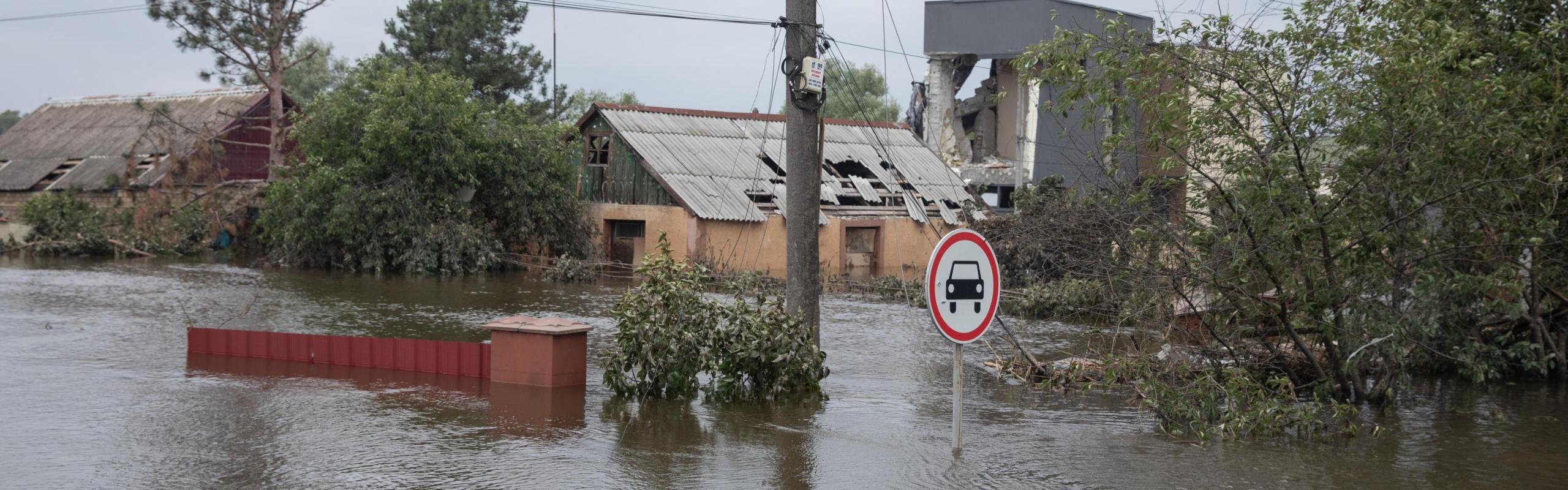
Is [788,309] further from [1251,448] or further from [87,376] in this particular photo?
[87,376]

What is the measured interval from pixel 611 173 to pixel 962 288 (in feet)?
80.4

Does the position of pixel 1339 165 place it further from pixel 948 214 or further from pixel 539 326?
pixel 948 214

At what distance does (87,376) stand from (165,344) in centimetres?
261

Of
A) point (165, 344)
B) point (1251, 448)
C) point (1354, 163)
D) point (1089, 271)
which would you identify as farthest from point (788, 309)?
point (165, 344)

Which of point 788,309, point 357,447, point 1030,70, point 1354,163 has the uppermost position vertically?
point 1030,70

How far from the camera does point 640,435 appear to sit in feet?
28.9

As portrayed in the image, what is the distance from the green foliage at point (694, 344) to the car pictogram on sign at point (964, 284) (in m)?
2.81

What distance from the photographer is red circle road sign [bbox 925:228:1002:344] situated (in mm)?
7660

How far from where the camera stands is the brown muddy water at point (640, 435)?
750 centimetres

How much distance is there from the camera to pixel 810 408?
10.3m

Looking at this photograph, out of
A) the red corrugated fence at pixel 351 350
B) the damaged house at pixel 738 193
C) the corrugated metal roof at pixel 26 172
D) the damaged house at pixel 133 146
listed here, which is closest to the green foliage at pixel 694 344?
the red corrugated fence at pixel 351 350

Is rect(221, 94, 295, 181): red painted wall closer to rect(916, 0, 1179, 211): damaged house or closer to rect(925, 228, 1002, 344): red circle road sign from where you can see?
rect(916, 0, 1179, 211): damaged house

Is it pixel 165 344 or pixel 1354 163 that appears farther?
pixel 165 344

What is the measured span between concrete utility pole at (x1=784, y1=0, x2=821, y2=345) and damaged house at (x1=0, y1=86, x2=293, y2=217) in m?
28.6
